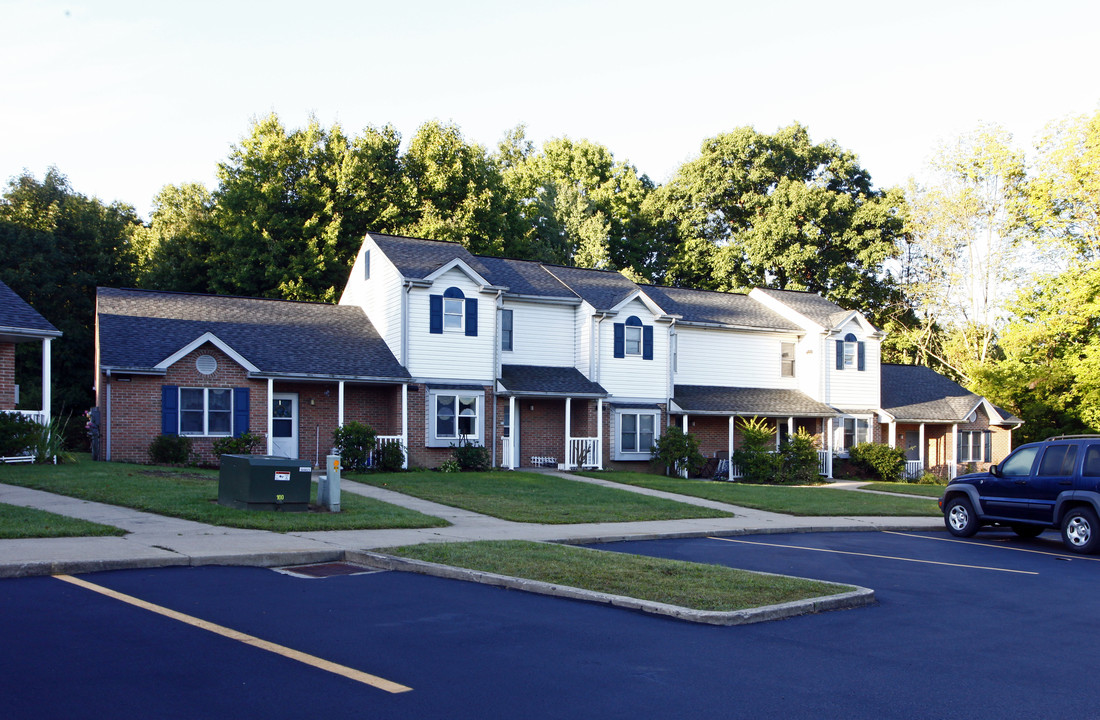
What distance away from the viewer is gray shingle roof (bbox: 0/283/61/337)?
21.9 m

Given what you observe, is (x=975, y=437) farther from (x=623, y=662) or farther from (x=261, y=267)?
(x=623, y=662)

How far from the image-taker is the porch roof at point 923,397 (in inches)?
1471

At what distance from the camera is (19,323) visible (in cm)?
2206

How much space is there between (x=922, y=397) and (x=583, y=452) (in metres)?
17.3

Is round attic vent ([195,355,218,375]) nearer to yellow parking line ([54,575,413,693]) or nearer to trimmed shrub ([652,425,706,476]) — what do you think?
trimmed shrub ([652,425,706,476])

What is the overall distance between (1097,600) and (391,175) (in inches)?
1506

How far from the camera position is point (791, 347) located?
1454 inches

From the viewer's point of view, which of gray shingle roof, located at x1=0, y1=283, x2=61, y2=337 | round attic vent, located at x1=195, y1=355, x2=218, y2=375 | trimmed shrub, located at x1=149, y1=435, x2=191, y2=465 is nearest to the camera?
gray shingle roof, located at x1=0, y1=283, x2=61, y2=337

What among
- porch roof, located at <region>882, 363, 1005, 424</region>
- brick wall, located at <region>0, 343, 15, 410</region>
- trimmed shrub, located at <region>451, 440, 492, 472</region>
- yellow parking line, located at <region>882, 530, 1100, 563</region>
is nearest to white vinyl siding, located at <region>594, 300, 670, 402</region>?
trimmed shrub, located at <region>451, 440, 492, 472</region>

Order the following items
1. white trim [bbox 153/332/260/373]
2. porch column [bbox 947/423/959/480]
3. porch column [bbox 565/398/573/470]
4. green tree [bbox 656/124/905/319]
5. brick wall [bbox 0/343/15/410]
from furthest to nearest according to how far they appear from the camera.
→ 1. green tree [bbox 656/124/905/319]
2. porch column [bbox 947/423/959/480]
3. porch column [bbox 565/398/573/470]
4. white trim [bbox 153/332/260/373]
5. brick wall [bbox 0/343/15/410]

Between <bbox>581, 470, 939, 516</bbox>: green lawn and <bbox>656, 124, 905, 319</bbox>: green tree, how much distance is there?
82.1 ft

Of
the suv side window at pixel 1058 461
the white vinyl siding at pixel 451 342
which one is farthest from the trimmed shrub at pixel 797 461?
the suv side window at pixel 1058 461

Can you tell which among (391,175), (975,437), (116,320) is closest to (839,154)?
(975,437)

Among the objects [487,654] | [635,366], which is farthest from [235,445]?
[487,654]
